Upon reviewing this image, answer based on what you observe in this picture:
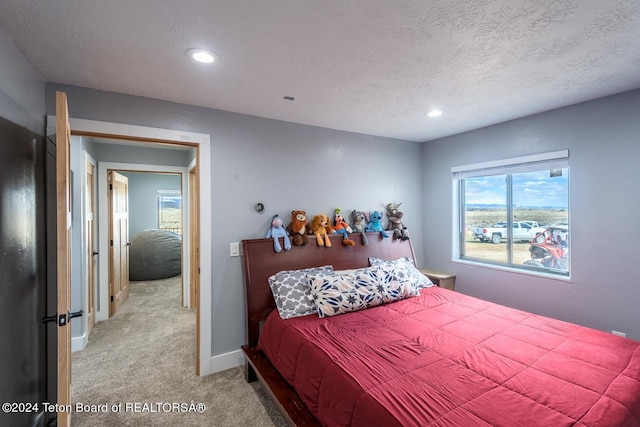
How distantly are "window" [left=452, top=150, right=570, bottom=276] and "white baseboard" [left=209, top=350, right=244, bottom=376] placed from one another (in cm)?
294

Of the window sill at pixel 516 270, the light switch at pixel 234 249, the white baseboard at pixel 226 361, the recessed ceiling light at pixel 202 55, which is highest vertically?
the recessed ceiling light at pixel 202 55

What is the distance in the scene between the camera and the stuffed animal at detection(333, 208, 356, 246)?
128 inches

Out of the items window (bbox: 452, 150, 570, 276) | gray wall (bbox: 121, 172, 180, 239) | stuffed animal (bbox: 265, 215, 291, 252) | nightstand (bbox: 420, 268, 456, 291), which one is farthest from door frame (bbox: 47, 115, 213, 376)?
gray wall (bbox: 121, 172, 180, 239)

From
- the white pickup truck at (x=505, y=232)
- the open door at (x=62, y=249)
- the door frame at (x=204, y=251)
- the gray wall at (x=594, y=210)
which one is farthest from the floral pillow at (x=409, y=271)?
the open door at (x=62, y=249)

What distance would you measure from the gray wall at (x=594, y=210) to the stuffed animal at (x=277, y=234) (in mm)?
2422

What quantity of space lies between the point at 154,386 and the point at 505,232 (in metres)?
3.86

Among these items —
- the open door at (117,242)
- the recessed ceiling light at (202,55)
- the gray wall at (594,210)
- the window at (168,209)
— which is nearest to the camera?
the recessed ceiling light at (202,55)

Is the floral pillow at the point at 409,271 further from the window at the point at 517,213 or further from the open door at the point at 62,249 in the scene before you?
the open door at the point at 62,249

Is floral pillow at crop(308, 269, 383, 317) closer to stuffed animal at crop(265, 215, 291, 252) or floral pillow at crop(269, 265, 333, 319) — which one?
floral pillow at crop(269, 265, 333, 319)

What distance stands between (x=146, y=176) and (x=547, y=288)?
8092 mm

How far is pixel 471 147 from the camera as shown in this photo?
348 cm

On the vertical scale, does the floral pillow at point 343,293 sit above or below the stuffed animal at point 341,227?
below

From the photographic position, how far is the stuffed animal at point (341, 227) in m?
3.25

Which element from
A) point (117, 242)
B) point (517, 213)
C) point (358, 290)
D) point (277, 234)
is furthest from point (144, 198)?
point (517, 213)
